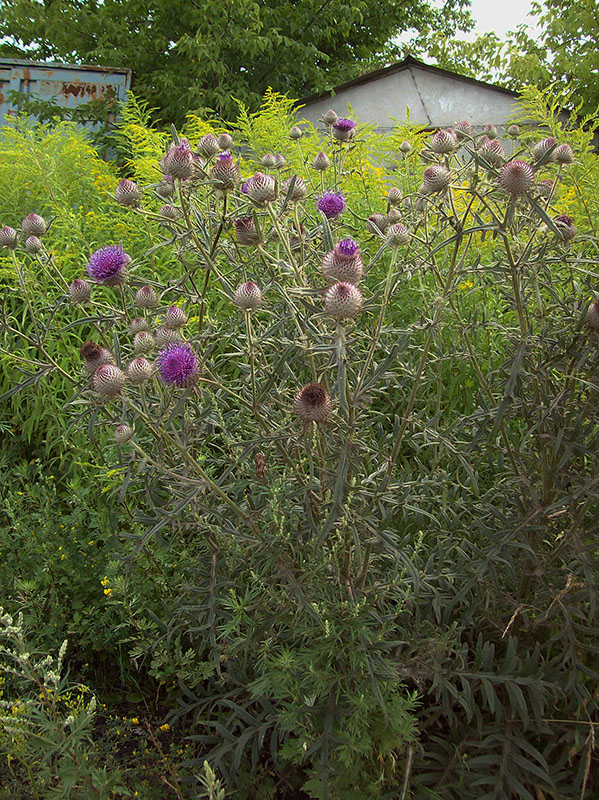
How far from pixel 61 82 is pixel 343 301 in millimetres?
10706

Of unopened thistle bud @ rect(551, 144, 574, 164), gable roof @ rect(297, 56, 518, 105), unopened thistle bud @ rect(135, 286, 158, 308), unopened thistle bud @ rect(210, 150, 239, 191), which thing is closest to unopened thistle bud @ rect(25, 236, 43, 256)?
unopened thistle bud @ rect(135, 286, 158, 308)

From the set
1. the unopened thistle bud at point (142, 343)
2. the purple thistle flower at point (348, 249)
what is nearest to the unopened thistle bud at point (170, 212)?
the unopened thistle bud at point (142, 343)

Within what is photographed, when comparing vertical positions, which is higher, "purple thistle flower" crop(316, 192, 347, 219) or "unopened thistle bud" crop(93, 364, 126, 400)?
"purple thistle flower" crop(316, 192, 347, 219)

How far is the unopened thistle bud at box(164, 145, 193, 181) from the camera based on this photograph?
2.04m

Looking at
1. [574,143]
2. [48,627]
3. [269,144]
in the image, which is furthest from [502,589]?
[269,144]

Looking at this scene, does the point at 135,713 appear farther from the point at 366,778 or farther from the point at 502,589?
the point at 502,589

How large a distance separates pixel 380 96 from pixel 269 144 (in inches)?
351

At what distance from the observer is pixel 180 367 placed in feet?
6.22

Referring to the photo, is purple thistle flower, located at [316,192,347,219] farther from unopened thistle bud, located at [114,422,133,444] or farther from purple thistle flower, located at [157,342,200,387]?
unopened thistle bud, located at [114,422,133,444]

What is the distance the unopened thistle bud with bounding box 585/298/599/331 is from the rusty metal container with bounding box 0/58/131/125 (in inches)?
399

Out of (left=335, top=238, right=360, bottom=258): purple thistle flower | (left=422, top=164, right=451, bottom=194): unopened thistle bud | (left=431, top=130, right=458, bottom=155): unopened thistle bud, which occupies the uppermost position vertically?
(left=431, top=130, right=458, bottom=155): unopened thistle bud

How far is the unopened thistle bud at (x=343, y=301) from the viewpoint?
171 cm

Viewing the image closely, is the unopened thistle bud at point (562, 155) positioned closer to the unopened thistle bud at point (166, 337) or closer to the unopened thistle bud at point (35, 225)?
the unopened thistle bud at point (166, 337)

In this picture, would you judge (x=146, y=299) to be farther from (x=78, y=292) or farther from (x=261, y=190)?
(x=261, y=190)
